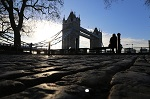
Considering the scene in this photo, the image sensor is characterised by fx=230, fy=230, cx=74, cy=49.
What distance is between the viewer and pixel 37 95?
4.59 ft

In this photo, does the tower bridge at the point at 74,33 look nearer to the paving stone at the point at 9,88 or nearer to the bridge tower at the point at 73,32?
the bridge tower at the point at 73,32

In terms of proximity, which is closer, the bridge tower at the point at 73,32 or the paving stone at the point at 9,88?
the paving stone at the point at 9,88

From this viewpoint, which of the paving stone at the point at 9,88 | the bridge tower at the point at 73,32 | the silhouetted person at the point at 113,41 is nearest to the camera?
the paving stone at the point at 9,88

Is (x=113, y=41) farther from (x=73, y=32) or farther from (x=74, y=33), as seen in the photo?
(x=74, y=33)

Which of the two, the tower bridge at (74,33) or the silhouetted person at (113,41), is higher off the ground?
the tower bridge at (74,33)

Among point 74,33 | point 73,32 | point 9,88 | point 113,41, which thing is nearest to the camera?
point 9,88

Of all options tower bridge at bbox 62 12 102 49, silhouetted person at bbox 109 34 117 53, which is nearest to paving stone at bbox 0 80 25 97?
silhouetted person at bbox 109 34 117 53

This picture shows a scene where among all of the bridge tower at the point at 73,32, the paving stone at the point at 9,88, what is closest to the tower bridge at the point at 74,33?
the bridge tower at the point at 73,32

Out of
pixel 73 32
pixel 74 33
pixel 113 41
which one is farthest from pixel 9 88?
pixel 74 33

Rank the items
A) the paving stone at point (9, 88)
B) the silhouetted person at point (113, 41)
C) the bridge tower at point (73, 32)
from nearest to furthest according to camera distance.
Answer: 1. the paving stone at point (9, 88)
2. the silhouetted person at point (113, 41)
3. the bridge tower at point (73, 32)

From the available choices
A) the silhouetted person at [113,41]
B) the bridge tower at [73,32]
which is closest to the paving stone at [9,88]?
the silhouetted person at [113,41]

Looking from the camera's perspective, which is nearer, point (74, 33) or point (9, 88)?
point (9, 88)

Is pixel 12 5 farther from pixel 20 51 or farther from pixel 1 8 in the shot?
pixel 20 51

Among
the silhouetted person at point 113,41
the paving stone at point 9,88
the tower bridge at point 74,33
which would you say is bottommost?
the paving stone at point 9,88
